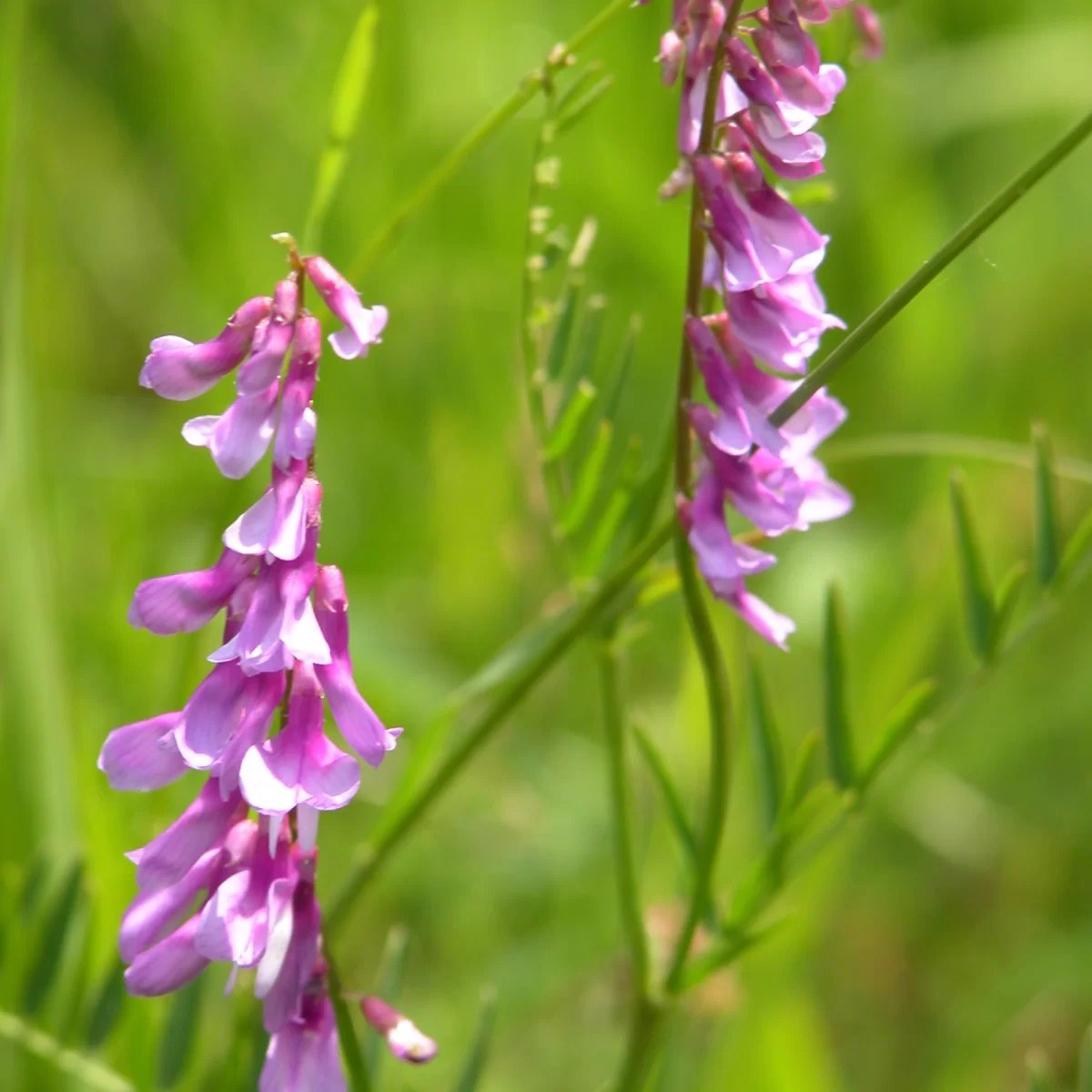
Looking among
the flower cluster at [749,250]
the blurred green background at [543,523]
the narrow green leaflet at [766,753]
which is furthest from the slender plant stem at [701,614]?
the blurred green background at [543,523]

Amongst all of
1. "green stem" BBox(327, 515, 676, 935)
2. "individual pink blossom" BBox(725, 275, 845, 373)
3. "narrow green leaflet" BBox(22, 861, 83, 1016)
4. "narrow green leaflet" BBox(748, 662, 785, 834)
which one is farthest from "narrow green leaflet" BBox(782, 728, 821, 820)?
"narrow green leaflet" BBox(22, 861, 83, 1016)

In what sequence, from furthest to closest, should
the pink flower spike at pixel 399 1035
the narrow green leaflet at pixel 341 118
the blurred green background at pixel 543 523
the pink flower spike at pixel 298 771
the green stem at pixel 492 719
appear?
the blurred green background at pixel 543 523 → the narrow green leaflet at pixel 341 118 → the green stem at pixel 492 719 → the pink flower spike at pixel 399 1035 → the pink flower spike at pixel 298 771

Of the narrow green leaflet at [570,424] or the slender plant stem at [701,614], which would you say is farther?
the narrow green leaflet at [570,424]

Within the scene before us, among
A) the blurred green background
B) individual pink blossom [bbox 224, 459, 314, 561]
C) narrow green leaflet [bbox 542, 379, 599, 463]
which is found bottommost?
the blurred green background

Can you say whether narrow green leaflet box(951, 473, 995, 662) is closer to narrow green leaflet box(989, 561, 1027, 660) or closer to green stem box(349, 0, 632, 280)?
narrow green leaflet box(989, 561, 1027, 660)

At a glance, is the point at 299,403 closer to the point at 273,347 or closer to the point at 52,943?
the point at 273,347

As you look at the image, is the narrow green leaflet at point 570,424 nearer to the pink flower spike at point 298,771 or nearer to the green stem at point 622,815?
the green stem at point 622,815
